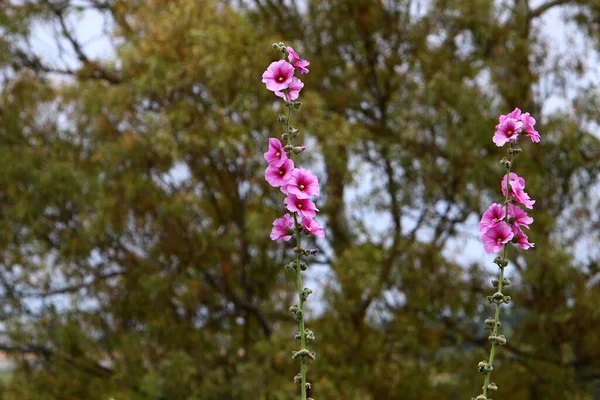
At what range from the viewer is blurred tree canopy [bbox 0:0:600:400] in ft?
23.0

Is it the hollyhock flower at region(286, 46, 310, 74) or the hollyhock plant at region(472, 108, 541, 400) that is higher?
the hollyhock flower at region(286, 46, 310, 74)

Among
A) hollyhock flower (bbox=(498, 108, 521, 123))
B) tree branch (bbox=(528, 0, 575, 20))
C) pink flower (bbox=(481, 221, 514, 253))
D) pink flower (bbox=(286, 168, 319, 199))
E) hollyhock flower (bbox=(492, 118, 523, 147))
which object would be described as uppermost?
tree branch (bbox=(528, 0, 575, 20))

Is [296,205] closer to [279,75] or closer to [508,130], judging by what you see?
[279,75]

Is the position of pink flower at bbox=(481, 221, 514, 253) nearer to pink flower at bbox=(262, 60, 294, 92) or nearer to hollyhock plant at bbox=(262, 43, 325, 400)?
hollyhock plant at bbox=(262, 43, 325, 400)

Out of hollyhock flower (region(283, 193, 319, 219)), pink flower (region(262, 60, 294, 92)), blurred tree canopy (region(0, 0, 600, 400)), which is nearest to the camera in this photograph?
hollyhock flower (region(283, 193, 319, 219))

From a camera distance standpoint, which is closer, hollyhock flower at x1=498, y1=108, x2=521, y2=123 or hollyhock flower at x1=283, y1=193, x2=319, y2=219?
hollyhock flower at x1=283, y1=193, x2=319, y2=219

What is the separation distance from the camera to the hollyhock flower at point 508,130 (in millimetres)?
2166

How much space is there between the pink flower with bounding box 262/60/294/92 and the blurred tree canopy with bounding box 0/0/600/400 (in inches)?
179

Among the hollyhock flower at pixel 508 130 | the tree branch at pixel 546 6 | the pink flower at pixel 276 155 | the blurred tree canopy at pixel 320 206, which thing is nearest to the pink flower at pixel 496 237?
the hollyhock flower at pixel 508 130

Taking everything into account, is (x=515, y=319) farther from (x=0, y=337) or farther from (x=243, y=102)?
(x=0, y=337)

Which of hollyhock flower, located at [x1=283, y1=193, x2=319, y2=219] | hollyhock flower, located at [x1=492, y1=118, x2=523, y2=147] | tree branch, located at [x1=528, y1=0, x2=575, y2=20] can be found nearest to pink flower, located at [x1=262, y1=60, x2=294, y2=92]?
hollyhock flower, located at [x1=283, y1=193, x2=319, y2=219]

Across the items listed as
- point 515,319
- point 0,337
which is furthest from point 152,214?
point 515,319

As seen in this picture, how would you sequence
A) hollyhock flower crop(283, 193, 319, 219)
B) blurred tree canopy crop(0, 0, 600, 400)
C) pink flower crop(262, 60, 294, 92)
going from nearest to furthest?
hollyhock flower crop(283, 193, 319, 219), pink flower crop(262, 60, 294, 92), blurred tree canopy crop(0, 0, 600, 400)

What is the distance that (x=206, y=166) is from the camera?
7.30 metres
